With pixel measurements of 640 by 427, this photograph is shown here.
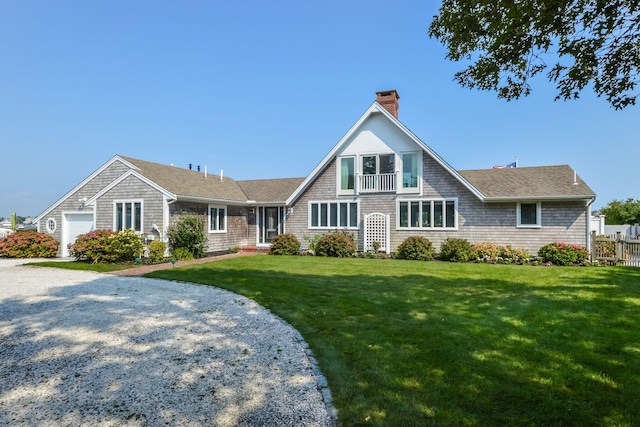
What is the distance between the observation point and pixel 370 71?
1608 cm

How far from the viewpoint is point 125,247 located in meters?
15.2

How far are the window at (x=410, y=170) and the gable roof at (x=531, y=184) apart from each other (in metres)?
3.17

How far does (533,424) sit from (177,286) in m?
9.07

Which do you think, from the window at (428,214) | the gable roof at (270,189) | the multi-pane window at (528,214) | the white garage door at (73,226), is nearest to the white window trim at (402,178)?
the window at (428,214)

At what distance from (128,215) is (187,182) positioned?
138 inches

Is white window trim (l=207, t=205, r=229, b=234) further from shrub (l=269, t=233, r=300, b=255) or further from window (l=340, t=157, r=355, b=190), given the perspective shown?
window (l=340, t=157, r=355, b=190)

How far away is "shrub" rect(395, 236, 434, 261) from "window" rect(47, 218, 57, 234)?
64.3ft

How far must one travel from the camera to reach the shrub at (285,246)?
63.0 ft

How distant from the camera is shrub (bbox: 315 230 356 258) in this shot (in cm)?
1812

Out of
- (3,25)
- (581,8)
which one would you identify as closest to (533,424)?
(581,8)

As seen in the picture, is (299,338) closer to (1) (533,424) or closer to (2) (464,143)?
(1) (533,424)

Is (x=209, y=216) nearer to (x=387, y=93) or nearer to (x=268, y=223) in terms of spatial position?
(x=268, y=223)

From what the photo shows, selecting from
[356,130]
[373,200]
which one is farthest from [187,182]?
[373,200]

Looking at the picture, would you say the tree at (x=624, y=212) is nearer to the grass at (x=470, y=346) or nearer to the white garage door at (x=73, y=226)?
the grass at (x=470, y=346)
